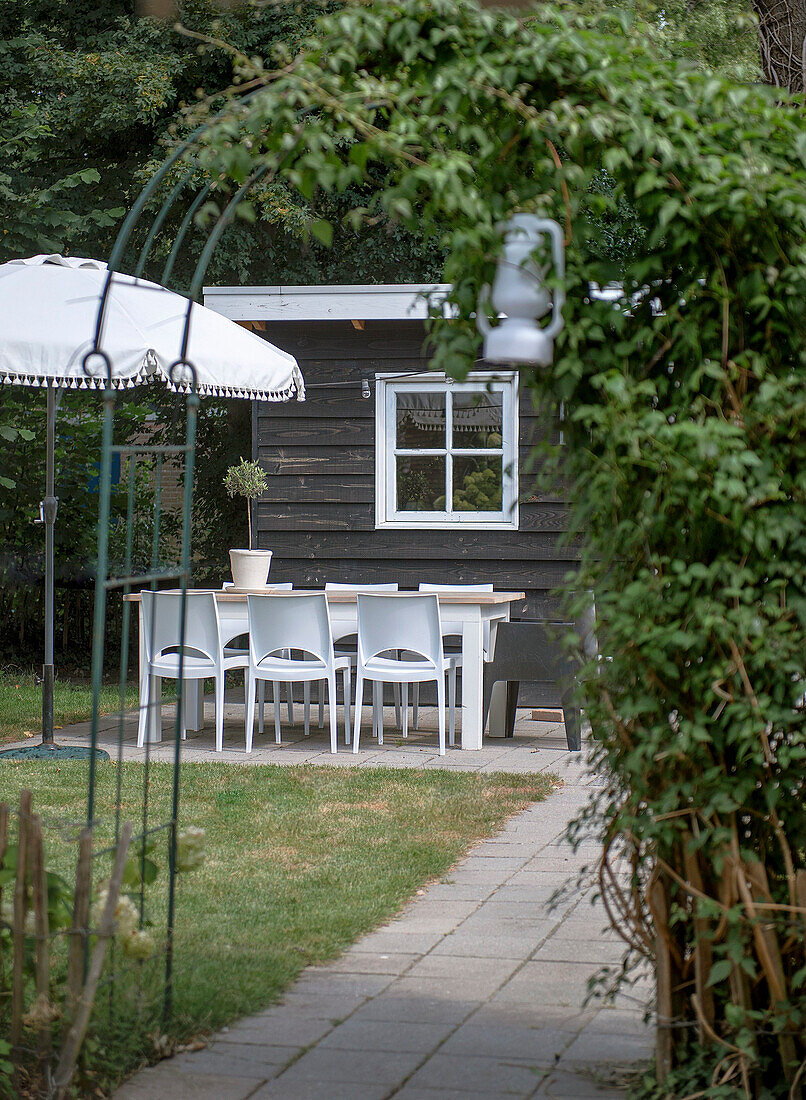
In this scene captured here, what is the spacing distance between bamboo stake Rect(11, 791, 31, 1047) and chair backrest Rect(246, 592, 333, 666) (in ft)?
14.8

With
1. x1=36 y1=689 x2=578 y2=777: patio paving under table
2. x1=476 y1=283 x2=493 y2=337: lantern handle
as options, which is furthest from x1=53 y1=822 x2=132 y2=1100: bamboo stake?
x1=36 y1=689 x2=578 y2=777: patio paving under table

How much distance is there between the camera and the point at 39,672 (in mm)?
11211

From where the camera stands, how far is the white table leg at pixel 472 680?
7449 mm

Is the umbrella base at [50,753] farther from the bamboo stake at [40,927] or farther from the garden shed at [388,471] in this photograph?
the bamboo stake at [40,927]

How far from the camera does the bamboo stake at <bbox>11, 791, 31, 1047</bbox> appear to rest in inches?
107

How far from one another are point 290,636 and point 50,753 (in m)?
1.45

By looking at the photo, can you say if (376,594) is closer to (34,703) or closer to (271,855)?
(271,855)

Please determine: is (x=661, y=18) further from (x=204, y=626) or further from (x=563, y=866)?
(x=563, y=866)

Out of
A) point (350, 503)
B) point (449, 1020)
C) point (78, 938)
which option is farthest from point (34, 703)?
point (78, 938)

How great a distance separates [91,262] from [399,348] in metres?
3.09

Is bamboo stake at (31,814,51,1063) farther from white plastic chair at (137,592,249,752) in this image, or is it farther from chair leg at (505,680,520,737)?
chair leg at (505,680,520,737)

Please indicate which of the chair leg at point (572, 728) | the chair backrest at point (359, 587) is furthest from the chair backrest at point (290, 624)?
the chair leg at point (572, 728)

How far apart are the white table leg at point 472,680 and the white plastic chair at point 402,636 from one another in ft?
0.78

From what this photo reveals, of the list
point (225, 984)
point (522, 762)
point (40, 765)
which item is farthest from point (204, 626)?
point (225, 984)
